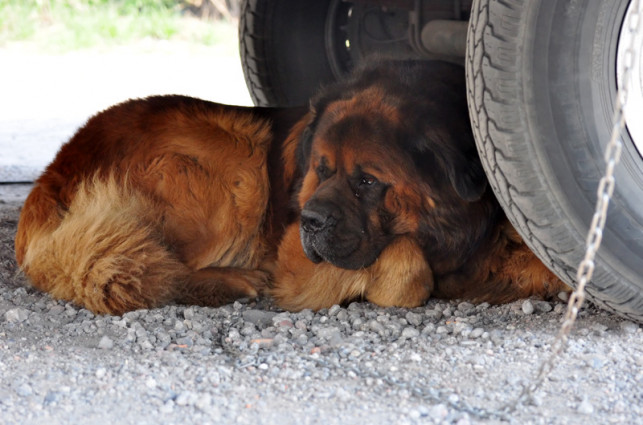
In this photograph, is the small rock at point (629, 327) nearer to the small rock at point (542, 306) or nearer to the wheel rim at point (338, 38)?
the small rock at point (542, 306)

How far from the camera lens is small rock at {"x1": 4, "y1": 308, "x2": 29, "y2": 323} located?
9.28ft

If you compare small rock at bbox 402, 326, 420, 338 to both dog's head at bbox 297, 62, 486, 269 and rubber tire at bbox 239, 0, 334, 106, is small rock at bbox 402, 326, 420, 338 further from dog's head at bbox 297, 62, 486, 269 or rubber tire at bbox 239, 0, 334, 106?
rubber tire at bbox 239, 0, 334, 106

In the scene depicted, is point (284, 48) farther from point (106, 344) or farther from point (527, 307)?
point (106, 344)

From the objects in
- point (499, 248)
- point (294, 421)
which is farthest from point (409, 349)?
point (499, 248)

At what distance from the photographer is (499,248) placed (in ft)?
10.4

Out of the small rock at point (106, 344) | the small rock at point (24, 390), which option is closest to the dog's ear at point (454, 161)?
the small rock at point (106, 344)

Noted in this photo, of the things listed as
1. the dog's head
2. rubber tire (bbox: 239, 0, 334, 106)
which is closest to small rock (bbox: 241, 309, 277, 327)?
the dog's head

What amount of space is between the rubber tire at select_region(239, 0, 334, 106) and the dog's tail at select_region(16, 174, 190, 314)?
1.58m

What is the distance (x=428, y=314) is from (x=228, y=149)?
1278mm

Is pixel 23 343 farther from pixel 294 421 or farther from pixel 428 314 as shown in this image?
pixel 428 314

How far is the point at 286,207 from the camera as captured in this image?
3.54 m

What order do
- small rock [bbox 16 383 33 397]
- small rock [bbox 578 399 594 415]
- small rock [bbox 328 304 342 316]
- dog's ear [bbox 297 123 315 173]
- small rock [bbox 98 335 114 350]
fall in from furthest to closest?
dog's ear [bbox 297 123 315 173]
small rock [bbox 328 304 342 316]
small rock [bbox 98 335 114 350]
small rock [bbox 16 383 33 397]
small rock [bbox 578 399 594 415]

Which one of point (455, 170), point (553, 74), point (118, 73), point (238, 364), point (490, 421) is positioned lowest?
point (118, 73)

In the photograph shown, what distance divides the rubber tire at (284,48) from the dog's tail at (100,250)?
158 centimetres
